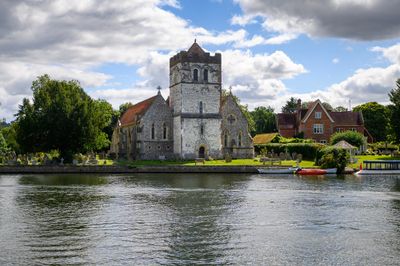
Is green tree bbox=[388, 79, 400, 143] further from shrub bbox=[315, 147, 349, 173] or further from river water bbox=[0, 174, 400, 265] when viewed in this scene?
river water bbox=[0, 174, 400, 265]

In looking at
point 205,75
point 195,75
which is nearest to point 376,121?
point 205,75

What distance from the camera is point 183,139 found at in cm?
8031

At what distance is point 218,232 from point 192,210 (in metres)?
7.32

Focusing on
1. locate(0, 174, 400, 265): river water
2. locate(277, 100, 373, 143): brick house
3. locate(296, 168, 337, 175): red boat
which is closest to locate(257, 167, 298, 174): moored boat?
locate(296, 168, 337, 175): red boat

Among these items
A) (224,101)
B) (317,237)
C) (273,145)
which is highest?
(224,101)

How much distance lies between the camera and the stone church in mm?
81006

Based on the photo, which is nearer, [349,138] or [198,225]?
[198,225]

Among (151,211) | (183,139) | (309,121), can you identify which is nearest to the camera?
(151,211)

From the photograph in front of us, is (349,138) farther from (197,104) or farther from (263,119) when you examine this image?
(263,119)

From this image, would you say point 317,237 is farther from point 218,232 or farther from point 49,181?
point 49,181

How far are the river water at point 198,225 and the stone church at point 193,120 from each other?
32615 millimetres

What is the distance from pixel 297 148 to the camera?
269ft

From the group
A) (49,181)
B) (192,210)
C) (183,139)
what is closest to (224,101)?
(183,139)

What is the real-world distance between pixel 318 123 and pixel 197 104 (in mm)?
28567
